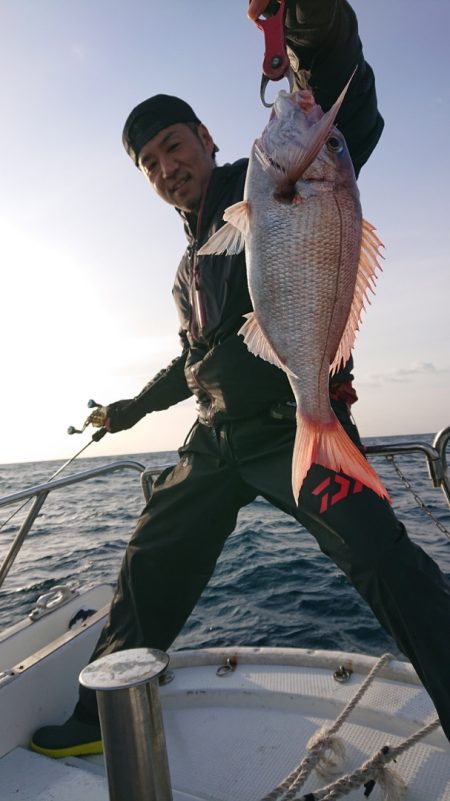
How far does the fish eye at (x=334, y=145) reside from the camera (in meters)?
1.73

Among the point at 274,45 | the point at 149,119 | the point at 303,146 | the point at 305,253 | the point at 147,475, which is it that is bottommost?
the point at 147,475

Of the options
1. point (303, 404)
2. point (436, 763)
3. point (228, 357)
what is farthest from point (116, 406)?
point (436, 763)

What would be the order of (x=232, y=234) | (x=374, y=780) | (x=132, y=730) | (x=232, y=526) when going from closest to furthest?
Answer: (x=132, y=730), (x=232, y=234), (x=374, y=780), (x=232, y=526)

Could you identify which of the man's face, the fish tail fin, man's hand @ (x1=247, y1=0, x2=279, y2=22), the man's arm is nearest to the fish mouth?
man's hand @ (x1=247, y1=0, x2=279, y2=22)

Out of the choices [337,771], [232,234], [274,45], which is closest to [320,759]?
[337,771]

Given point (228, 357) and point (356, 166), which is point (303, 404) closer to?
point (228, 357)

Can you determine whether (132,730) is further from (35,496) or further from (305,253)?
(35,496)

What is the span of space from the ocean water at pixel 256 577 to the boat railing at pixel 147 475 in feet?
1.59

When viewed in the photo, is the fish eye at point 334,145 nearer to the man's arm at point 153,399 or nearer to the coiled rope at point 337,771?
the man's arm at point 153,399

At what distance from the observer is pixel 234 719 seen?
2.62m

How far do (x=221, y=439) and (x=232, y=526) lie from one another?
1.55 ft

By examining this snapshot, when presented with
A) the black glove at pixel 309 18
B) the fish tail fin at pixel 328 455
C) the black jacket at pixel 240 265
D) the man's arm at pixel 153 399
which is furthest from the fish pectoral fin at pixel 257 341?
Answer: the man's arm at pixel 153 399

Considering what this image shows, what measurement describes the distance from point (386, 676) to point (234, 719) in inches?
30.8

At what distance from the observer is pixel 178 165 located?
8.62 ft
